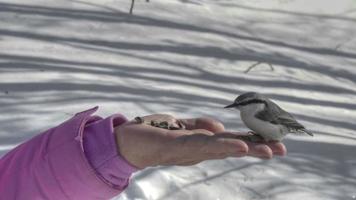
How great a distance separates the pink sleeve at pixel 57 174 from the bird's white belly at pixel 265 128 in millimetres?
629

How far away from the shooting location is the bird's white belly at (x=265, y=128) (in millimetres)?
2215

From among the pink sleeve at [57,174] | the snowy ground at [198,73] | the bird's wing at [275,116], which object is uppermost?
the bird's wing at [275,116]

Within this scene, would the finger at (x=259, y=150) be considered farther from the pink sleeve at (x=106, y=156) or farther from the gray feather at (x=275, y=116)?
the gray feather at (x=275, y=116)

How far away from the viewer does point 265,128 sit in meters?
2.23

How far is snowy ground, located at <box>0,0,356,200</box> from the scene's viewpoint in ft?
13.0

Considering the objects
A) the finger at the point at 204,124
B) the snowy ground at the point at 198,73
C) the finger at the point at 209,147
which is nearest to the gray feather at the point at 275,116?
the finger at the point at 204,124

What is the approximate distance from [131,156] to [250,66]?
439cm

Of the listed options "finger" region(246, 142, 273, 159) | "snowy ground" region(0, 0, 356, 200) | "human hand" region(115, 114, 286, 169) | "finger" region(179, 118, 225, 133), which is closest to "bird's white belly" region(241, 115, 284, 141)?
"finger" region(179, 118, 225, 133)

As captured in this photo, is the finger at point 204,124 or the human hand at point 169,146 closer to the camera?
the human hand at point 169,146

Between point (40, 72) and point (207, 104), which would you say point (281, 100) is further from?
point (40, 72)

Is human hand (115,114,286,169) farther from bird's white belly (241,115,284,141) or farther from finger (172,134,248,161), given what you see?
bird's white belly (241,115,284,141)

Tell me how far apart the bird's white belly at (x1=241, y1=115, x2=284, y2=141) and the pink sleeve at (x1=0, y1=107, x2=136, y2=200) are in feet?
2.06

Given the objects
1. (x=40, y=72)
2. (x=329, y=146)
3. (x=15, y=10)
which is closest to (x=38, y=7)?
(x=15, y=10)

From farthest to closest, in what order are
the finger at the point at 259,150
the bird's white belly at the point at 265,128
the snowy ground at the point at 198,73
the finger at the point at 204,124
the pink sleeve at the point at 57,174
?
1. the snowy ground at the point at 198,73
2. the bird's white belly at the point at 265,128
3. the finger at the point at 204,124
4. the finger at the point at 259,150
5. the pink sleeve at the point at 57,174
